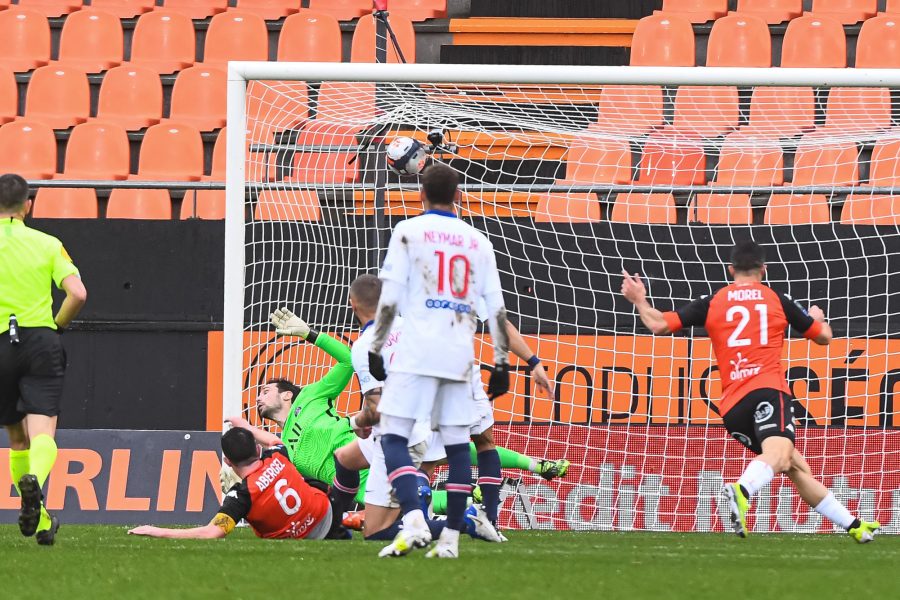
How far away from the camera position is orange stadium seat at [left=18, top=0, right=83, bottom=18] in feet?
49.3

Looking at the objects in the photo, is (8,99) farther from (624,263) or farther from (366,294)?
(366,294)

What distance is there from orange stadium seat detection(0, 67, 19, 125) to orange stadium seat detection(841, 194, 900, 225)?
810cm

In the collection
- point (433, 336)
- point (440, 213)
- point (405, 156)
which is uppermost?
point (405, 156)

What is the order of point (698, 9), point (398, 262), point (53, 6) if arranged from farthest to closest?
point (53, 6)
point (698, 9)
point (398, 262)

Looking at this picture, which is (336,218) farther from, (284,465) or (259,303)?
(284,465)

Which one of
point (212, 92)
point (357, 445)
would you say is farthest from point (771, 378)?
point (212, 92)

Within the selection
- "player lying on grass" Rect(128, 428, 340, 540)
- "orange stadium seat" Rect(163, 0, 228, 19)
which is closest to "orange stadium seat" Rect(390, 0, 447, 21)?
"orange stadium seat" Rect(163, 0, 228, 19)

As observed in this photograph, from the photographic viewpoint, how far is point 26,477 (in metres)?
6.16

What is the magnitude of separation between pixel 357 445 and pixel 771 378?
7.80ft

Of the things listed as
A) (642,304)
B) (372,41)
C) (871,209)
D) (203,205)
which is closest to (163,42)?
(372,41)

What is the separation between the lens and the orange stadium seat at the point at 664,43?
13.2m

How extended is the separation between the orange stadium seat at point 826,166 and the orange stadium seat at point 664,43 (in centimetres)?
265

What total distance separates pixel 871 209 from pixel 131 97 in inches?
284

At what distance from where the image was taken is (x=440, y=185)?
5957 millimetres
